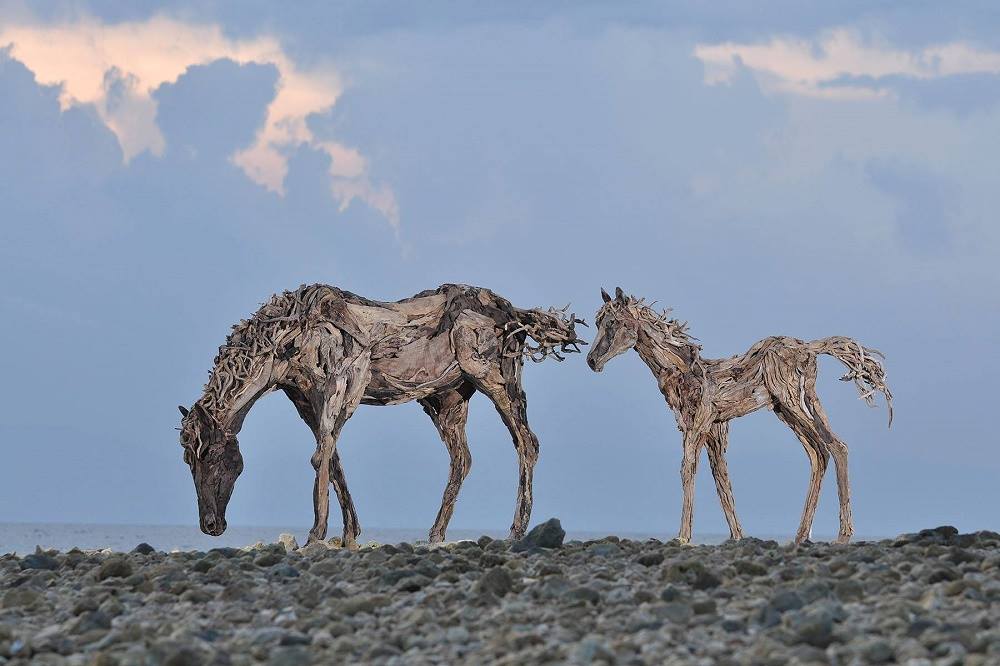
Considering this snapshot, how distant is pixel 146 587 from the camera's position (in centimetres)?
1151

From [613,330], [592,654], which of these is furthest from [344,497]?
[592,654]

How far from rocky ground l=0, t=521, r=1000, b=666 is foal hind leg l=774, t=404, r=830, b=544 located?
4248 mm

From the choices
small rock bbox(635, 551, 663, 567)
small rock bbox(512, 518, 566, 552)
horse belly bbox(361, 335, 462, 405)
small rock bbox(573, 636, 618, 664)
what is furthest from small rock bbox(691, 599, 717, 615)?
horse belly bbox(361, 335, 462, 405)

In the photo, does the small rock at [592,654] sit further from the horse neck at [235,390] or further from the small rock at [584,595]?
the horse neck at [235,390]

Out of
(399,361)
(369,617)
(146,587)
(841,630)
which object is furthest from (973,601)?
(399,361)

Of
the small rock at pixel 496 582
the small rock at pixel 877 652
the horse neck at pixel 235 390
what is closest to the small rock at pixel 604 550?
the small rock at pixel 496 582

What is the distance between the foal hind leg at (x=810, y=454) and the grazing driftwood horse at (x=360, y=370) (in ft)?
9.94

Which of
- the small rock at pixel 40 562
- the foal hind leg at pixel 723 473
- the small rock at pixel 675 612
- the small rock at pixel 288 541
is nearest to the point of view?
the small rock at pixel 675 612

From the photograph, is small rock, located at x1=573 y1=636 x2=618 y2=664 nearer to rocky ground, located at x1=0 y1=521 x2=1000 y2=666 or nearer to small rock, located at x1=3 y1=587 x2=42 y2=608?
rocky ground, located at x1=0 y1=521 x2=1000 y2=666

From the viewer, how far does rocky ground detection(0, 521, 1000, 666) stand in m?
8.45

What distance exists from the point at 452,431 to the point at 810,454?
440 centimetres

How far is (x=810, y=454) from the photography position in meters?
17.6

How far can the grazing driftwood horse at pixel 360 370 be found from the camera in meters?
16.7

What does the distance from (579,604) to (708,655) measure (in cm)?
162
